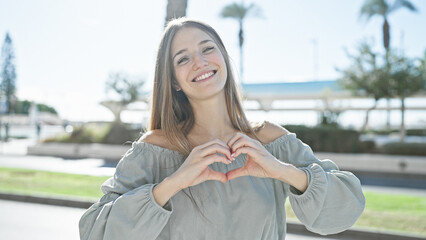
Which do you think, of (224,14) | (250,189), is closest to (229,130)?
(250,189)

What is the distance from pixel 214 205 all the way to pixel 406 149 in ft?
53.8

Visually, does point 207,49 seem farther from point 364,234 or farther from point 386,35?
point 386,35

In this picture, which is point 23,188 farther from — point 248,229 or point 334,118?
point 334,118

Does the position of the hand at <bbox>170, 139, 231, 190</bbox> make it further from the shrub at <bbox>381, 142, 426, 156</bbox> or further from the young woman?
the shrub at <bbox>381, 142, 426, 156</bbox>

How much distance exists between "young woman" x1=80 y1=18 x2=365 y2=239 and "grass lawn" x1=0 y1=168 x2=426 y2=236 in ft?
15.9

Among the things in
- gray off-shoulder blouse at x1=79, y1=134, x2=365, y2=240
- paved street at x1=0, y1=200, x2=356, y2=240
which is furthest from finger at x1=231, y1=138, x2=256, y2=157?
paved street at x1=0, y1=200, x2=356, y2=240

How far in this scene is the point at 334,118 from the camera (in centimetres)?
1897

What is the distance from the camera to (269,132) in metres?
2.26

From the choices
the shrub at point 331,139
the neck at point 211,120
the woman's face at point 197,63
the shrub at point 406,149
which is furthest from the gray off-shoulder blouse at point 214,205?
the shrub at point 406,149

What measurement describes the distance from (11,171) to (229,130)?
12.3 meters

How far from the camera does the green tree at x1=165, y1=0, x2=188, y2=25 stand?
6.22 meters

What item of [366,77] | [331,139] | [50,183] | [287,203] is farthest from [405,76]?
[50,183]

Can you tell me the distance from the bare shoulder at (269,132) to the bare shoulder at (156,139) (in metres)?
0.49

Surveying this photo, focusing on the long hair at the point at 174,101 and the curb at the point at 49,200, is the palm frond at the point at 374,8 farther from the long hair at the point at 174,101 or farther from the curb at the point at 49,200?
the long hair at the point at 174,101
